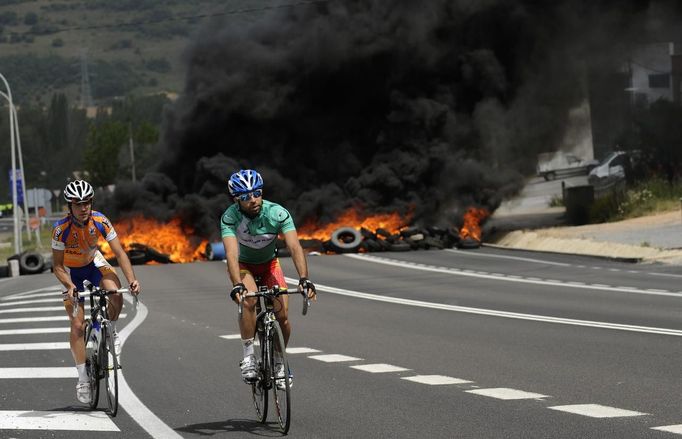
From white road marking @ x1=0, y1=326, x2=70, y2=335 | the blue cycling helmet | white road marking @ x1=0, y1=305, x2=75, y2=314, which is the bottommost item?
white road marking @ x1=0, y1=305, x2=75, y2=314

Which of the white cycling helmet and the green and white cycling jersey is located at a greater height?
the white cycling helmet

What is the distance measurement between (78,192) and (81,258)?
60 cm

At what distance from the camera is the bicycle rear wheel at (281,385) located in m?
9.18

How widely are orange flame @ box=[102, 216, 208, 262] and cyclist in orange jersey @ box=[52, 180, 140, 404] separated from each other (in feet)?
97.3

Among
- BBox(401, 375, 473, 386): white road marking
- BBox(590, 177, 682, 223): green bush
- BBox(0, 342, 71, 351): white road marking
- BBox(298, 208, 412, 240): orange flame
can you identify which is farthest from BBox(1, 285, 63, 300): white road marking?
BBox(590, 177, 682, 223): green bush

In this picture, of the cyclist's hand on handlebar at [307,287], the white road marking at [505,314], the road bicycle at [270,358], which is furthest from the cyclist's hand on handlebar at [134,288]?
the white road marking at [505,314]

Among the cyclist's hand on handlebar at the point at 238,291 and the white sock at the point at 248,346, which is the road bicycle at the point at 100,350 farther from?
the cyclist's hand on handlebar at the point at 238,291

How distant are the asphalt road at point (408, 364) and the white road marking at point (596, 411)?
23 mm

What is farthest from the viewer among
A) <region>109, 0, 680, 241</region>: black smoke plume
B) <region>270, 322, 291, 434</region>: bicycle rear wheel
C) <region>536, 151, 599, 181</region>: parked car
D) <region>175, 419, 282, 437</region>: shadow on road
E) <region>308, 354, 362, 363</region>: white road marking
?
<region>536, 151, 599, 181</region>: parked car

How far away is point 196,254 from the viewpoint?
41031 mm

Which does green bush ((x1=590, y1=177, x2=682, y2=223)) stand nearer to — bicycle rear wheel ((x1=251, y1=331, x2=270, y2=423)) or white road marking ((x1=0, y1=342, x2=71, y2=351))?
white road marking ((x1=0, y1=342, x2=71, y2=351))

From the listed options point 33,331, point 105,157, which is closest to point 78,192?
point 33,331

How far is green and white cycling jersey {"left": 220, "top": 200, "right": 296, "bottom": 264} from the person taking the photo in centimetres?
983

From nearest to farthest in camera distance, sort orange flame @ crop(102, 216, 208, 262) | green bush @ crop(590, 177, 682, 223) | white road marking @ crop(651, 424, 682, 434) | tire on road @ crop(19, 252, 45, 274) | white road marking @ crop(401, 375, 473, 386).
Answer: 1. white road marking @ crop(651, 424, 682, 434)
2. white road marking @ crop(401, 375, 473, 386)
3. tire on road @ crop(19, 252, 45, 274)
4. orange flame @ crop(102, 216, 208, 262)
5. green bush @ crop(590, 177, 682, 223)
